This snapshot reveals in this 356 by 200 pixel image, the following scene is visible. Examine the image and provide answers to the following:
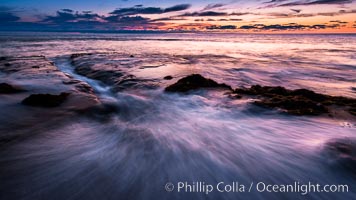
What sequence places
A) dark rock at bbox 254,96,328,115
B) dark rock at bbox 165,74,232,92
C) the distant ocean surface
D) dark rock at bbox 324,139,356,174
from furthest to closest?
dark rock at bbox 165,74,232,92 → dark rock at bbox 254,96,328,115 → dark rock at bbox 324,139,356,174 → the distant ocean surface

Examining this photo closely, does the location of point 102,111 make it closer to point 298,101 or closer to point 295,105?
point 295,105

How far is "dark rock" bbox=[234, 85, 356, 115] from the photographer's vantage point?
5.43m

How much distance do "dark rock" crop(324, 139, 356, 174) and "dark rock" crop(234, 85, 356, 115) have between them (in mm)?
1555

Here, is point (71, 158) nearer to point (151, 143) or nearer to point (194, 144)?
point (151, 143)

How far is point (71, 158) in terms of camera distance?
3.64 m

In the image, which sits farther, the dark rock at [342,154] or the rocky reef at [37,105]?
the rocky reef at [37,105]

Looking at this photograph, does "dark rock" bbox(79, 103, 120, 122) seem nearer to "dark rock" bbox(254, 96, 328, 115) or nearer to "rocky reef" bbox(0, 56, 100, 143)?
"rocky reef" bbox(0, 56, 100, 143)

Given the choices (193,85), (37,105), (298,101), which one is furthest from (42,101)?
(298,101)

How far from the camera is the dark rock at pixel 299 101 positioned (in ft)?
17.8

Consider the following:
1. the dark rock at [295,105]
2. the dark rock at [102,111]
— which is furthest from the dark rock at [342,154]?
the dark rock at [102,111]

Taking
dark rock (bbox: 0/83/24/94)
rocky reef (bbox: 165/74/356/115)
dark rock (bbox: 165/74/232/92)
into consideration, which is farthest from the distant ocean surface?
dark rock (bbox: 0/83/24/94)

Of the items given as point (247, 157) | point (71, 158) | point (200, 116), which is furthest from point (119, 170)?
point (200, 116)

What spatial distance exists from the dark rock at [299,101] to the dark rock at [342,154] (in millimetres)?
1555

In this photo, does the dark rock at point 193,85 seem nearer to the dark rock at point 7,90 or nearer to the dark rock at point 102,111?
the dark rock at point 102,111
